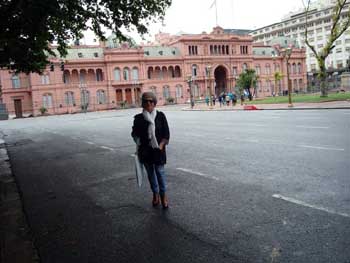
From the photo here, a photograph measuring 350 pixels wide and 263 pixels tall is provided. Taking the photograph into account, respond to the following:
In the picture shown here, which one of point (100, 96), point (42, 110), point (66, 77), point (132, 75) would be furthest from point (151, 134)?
point (132, 75)

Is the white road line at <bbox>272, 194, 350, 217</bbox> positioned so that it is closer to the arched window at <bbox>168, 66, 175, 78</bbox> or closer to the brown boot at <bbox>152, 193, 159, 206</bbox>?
the brown boot at <bbox>152, 193, 159, 206</bbox>

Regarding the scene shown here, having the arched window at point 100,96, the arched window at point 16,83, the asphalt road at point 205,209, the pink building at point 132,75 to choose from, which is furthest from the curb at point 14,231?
the arched window at point 16,83

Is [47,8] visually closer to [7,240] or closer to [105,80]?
[7,240]

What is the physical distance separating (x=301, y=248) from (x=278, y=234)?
0.41 meters

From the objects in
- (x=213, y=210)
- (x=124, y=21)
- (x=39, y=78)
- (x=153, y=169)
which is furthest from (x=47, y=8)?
(x=39, y=78)

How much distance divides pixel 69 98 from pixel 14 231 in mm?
66244

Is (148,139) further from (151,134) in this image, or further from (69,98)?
(69,98)

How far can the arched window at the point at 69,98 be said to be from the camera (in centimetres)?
6781

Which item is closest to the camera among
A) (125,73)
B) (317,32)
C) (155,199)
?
(155,199)

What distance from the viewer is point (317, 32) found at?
368 ft

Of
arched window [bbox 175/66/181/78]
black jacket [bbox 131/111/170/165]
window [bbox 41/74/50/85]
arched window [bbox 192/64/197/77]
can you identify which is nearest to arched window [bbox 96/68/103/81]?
window [bbox 41/74/50/85]

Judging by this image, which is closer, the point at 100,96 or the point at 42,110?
the point at 42,110

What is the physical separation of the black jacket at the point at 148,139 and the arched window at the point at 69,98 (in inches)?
2583

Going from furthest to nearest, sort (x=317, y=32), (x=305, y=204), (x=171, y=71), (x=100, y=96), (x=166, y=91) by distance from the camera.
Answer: (x=317, y=32) → (x=171, y=71) → (x=166, y=91) → (x=100, y=96) → (x=305, y=204)
